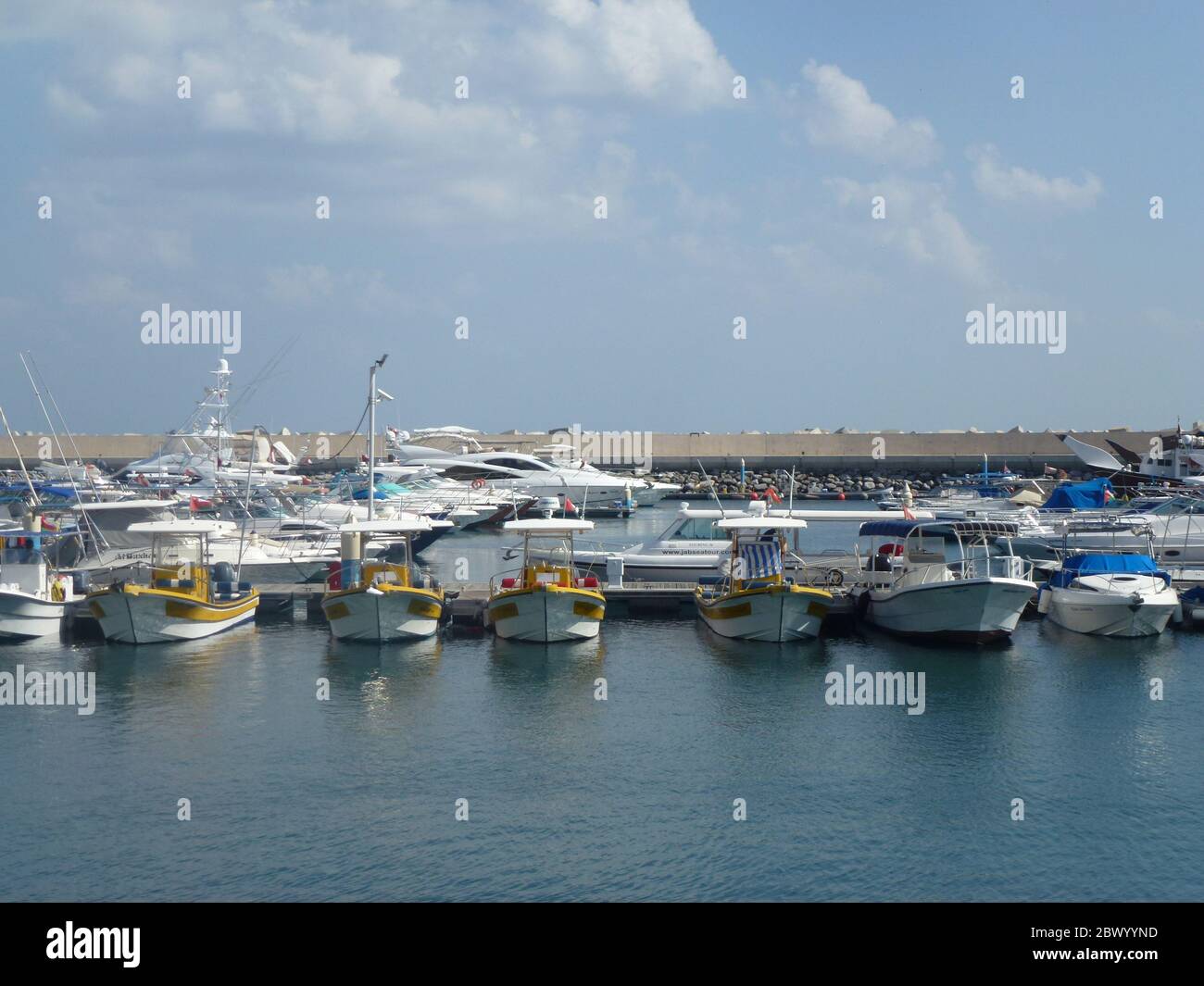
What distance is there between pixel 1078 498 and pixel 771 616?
2941 cm

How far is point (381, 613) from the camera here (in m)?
28.5

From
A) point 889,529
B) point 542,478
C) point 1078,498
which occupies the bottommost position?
point 1078,498

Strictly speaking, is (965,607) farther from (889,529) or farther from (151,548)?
(151,548)

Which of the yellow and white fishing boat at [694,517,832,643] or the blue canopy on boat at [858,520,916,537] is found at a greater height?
the blue canopy on boat at [858,520,916,537]

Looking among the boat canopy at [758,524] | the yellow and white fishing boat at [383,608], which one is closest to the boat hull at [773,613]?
the boat canopy at [758,524]

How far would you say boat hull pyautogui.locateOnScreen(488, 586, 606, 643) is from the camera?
2823cm

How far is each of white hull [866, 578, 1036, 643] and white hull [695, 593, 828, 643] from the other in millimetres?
2072

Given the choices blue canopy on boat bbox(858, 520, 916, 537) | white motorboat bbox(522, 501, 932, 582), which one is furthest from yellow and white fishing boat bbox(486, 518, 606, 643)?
blue canopy on boat bbox(858, 520, 916, 537)

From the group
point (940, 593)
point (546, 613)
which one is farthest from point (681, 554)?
point (940, 593)

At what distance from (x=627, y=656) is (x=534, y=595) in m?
2.49

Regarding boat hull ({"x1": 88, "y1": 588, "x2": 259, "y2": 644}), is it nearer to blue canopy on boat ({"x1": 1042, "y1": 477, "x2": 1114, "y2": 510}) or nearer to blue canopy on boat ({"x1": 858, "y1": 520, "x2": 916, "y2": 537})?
blue canopy on boat ({"x1": 858, "y1": 520, "x2": 916, "y2": 537})
